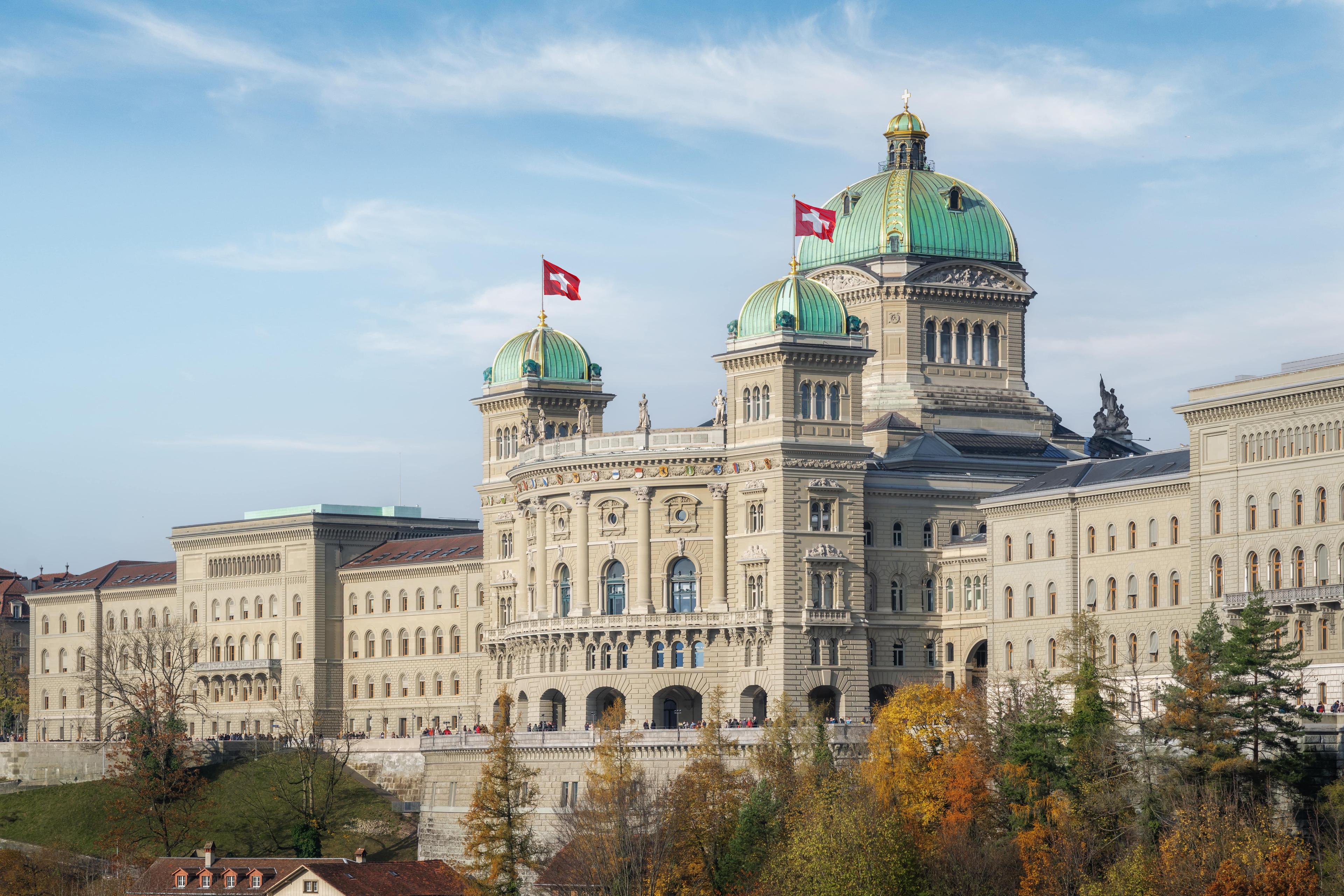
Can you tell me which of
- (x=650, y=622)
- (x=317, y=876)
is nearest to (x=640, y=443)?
(x=650, y=622)

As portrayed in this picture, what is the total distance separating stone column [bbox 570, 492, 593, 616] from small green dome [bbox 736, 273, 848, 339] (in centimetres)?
1387

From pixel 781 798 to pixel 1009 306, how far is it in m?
56.2

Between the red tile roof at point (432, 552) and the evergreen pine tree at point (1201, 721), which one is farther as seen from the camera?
the red tile roof at point (432, 552)

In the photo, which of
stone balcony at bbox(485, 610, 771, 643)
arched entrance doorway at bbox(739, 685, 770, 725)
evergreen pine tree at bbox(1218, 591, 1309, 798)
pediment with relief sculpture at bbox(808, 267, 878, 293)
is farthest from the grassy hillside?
evergreen pine tree at bbox(1218, 591, 1309, 798)

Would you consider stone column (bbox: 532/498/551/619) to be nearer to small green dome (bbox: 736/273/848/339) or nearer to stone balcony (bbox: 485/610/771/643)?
stone balcony (bbox: 485/610/771/643)

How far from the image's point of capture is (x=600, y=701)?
156625 millimetres

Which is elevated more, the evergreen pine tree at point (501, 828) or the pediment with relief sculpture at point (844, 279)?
the pediment with relief sculpture at point (844, 279)

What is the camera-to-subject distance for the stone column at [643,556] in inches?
6083

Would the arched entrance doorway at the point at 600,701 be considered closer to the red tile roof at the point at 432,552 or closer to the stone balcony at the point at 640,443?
the stone balcony at the point at 640,443

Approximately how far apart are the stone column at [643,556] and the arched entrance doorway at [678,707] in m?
5.23

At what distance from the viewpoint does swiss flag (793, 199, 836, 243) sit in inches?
6093

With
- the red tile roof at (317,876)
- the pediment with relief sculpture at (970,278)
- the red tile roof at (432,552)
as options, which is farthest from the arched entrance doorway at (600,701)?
the pediment with relief sculpture at (970,278)

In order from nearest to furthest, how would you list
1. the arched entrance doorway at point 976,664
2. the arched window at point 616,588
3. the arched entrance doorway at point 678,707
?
the arched entrance doorway at point 678,707
the arched entrance doorway at point 976,664
the arched window at point 616,588

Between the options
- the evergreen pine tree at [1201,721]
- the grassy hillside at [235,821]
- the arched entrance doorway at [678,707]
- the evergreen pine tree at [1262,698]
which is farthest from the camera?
the grassy hillside at [235,821]
